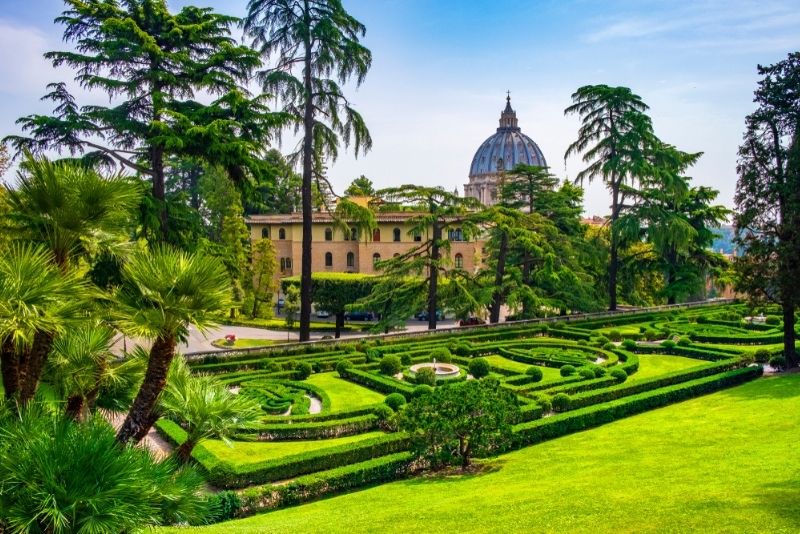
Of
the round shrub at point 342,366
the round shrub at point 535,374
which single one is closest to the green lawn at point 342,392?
the round shrub at point 342,366

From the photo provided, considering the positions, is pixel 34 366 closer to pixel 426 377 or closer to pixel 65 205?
pixel 65 205

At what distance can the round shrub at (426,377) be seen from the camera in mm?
21203

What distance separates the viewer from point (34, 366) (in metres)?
5.34

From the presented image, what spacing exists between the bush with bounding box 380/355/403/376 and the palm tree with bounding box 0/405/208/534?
18.1m

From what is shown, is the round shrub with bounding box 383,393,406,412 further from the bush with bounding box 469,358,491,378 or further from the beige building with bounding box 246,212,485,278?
the beige building with bounding box 246,212,485,278

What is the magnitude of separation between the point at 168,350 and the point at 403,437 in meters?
10.7

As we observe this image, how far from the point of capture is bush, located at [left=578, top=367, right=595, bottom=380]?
21.6 metres

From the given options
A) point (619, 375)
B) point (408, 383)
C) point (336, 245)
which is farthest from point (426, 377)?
point (336, 245)

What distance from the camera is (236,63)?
22.1 meters

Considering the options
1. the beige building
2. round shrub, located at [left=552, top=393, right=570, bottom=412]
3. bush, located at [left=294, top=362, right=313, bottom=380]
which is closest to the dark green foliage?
round shrub, located at [left=552, top=393, right=570, bottom=412]

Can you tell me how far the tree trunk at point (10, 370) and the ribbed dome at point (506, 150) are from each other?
121 m

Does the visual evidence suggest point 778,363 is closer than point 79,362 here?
No

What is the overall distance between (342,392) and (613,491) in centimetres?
1188

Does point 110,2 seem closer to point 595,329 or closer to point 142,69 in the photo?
point 142,69
